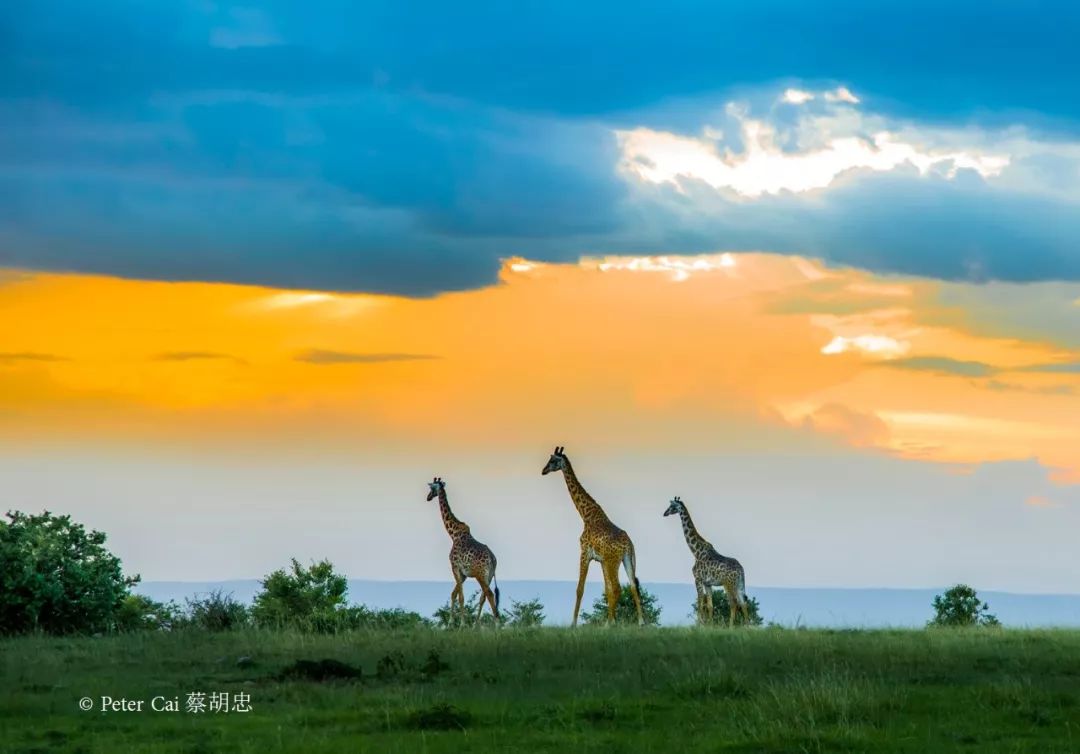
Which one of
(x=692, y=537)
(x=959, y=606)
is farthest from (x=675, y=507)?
(x=959, y=606)

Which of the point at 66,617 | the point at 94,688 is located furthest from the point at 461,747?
the point at 66,617

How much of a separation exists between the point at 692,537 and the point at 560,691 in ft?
51.5

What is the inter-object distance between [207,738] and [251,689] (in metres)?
4.14

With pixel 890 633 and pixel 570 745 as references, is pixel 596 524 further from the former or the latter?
pixel 570 745

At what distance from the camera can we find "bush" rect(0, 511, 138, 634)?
113 ft

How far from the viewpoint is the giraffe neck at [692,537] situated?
38125 millimetres

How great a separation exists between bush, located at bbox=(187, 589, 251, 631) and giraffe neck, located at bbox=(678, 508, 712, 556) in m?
11.5

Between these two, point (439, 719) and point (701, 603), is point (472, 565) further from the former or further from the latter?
point (439, 719)

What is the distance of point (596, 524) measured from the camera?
37000 mm

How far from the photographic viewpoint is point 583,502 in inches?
1479

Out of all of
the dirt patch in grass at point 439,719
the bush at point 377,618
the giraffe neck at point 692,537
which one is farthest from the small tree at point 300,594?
the dirt patch in grass at point 439,719

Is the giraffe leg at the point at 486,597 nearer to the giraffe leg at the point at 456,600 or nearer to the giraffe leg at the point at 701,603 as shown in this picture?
the giraffe leg at the point at 456,600

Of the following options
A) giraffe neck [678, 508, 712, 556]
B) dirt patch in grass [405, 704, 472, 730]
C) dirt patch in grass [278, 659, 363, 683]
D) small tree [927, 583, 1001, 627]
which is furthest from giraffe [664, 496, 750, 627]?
dirt patch in grass [405, 704, 472, 730]

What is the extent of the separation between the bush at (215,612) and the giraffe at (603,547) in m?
8.38
